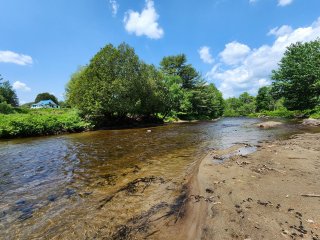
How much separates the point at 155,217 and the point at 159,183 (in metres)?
2.36

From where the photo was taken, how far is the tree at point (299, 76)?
3816 cm

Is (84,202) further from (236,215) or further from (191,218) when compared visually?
(236,215)

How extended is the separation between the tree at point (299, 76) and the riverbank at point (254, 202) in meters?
37.6

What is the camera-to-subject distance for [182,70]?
59781mm

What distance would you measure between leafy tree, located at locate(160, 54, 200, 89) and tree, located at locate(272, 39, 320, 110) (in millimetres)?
21563

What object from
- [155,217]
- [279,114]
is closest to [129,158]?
[155,217]

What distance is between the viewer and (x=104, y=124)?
33531 mm

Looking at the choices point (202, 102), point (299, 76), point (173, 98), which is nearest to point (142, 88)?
point (173, 98)

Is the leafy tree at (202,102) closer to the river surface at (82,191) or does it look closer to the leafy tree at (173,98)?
the leafy tree at (173,98)

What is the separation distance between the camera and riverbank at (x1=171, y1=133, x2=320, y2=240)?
3.98 metres

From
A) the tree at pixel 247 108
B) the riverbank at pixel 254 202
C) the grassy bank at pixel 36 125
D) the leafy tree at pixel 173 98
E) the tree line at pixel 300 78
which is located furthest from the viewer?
the tree at pixel 247 108

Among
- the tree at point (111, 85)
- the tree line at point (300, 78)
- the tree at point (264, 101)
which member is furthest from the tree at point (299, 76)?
the tree at point (264, 101)

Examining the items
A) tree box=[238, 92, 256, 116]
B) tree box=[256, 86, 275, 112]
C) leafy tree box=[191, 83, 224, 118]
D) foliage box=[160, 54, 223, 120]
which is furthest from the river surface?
tree box=[238, 92, 256, 116]

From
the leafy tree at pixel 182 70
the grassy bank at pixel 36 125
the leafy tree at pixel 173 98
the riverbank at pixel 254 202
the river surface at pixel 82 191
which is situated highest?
the leafy tree at pixel 182 70
